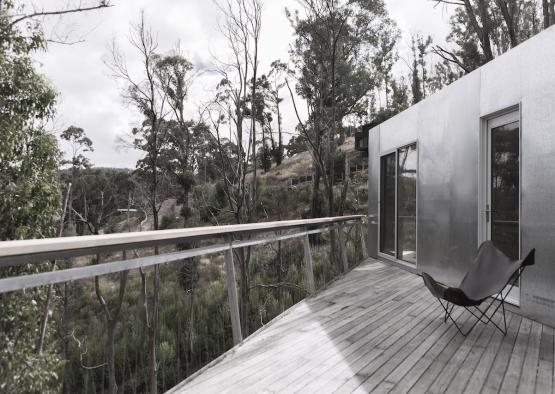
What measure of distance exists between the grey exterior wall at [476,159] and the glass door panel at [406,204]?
Result: 0.77ft

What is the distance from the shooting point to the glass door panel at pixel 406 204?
6262 millimetres

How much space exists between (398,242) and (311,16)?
6.07 meters

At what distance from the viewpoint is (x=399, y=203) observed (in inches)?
267

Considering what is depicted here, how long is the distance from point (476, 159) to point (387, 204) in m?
2.87

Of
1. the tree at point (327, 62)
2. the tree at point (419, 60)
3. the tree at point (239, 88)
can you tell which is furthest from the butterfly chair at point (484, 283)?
the tree at point (419, 60)

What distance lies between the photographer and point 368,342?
9.62 ft

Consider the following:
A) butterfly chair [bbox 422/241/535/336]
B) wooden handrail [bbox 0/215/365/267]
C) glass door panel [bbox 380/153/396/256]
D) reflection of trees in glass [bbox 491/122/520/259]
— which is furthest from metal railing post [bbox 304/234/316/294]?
glass door panel [bbox 380/153/396/256]

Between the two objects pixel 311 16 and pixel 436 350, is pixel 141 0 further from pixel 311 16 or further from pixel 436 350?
pixel 436 350

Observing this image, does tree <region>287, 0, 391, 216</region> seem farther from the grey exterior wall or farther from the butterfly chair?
the butterfly chair

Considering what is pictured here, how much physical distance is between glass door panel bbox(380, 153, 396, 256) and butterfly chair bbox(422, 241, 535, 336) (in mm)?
3277

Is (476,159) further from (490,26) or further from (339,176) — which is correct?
(339,176)

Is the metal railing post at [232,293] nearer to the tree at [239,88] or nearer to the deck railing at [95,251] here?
the deck railing at [95,251]

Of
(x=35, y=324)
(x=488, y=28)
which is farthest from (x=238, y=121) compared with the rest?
(x=488, y=28)

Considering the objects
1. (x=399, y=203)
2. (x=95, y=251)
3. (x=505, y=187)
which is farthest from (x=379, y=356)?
(x=399, y=203)
